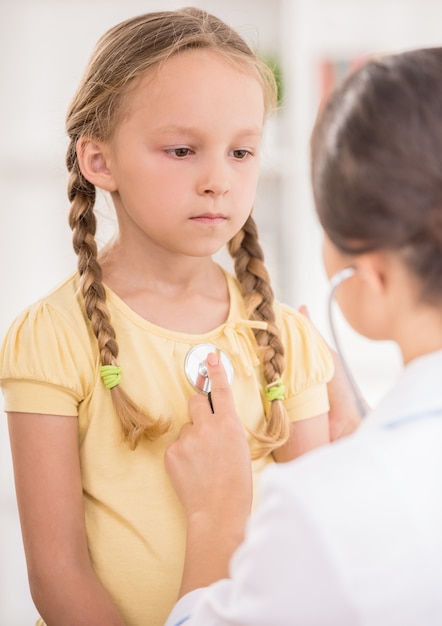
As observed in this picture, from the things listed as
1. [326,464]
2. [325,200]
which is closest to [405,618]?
[326,464]

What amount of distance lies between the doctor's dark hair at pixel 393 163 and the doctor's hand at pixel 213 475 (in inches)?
17.2

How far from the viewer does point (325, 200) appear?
863mm

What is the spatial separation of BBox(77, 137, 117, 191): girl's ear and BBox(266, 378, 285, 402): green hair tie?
0.37 metres

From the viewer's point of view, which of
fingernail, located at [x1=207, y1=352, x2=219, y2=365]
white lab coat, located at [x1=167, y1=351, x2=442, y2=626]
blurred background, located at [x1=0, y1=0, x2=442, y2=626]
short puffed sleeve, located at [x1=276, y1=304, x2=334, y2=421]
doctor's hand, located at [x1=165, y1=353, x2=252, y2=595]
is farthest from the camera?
blurred background, located at [x1=0, y1=0, x2=442, y2=626]

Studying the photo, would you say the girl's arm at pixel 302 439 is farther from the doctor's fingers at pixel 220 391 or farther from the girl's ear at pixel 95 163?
the girl's ear at pixel 95 163

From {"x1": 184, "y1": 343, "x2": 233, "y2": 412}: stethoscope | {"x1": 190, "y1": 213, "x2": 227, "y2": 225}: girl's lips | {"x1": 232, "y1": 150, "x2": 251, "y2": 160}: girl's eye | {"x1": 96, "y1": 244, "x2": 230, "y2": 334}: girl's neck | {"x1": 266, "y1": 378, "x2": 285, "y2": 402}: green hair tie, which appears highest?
{"x1": 232, "y1": 150, "x2": 251, "y2": 160}: girl's eye

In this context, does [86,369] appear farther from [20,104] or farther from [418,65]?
[20,104]

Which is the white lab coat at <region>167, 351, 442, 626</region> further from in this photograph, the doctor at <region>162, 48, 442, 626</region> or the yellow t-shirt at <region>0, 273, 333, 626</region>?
the yellow t-shirt at <region>0, 273, 333, 626</region>

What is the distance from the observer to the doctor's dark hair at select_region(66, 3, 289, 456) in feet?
3.98

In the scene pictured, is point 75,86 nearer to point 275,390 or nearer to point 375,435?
point 275,390

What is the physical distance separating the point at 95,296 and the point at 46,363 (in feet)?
0.39

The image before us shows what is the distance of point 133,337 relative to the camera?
49.6 inches

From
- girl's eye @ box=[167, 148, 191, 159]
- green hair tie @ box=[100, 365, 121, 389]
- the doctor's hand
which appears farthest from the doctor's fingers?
girl's eye @ box=[167, 148, 191, 159]

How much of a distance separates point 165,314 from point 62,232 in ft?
6.24
